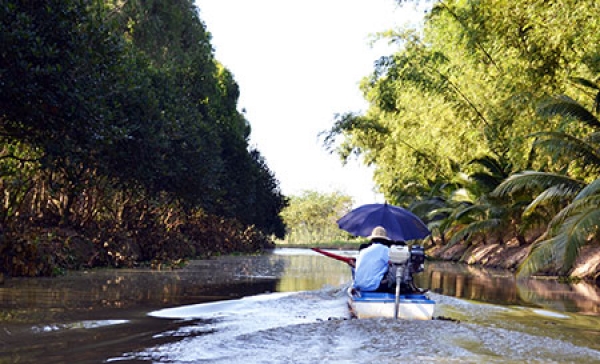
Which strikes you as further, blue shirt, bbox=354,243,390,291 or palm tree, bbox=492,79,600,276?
palm tree, bbox=492,79,600,276

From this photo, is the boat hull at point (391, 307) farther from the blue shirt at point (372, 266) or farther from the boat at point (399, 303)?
the blue shirt at point (372, 266)

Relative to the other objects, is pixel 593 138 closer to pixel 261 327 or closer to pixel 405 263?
pixel 405 263

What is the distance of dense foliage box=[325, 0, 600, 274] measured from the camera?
1998cm

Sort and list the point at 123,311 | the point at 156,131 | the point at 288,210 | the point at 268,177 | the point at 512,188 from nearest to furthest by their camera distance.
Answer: the point at 123,311 < the point at 512,188 < the point at 156,131 < the point at 268,177 < the point at 288,210

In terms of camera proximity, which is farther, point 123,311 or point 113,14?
point 113,14

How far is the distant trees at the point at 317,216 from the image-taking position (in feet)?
422

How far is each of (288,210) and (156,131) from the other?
10677cm

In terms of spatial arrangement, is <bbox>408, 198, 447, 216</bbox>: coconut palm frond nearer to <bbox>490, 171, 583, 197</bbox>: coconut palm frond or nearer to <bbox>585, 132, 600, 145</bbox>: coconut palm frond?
<bbox>490, 171, 583, 197</bbox>: coconut palm frond

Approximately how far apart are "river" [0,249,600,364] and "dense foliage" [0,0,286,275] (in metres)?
3.41

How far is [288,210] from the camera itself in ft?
434

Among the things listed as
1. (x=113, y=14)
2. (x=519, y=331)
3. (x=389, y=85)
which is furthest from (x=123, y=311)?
(x=389, y=85)

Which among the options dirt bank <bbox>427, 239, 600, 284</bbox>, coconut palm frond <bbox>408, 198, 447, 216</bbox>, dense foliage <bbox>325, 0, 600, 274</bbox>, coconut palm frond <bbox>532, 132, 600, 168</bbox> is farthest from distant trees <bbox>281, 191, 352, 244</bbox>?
coconut palm frond <bbox>532, 132, 600, 168</bbox>

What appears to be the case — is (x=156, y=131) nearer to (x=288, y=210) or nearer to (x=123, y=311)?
(x=123, y=311)

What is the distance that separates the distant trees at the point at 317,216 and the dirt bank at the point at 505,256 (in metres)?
78.9
